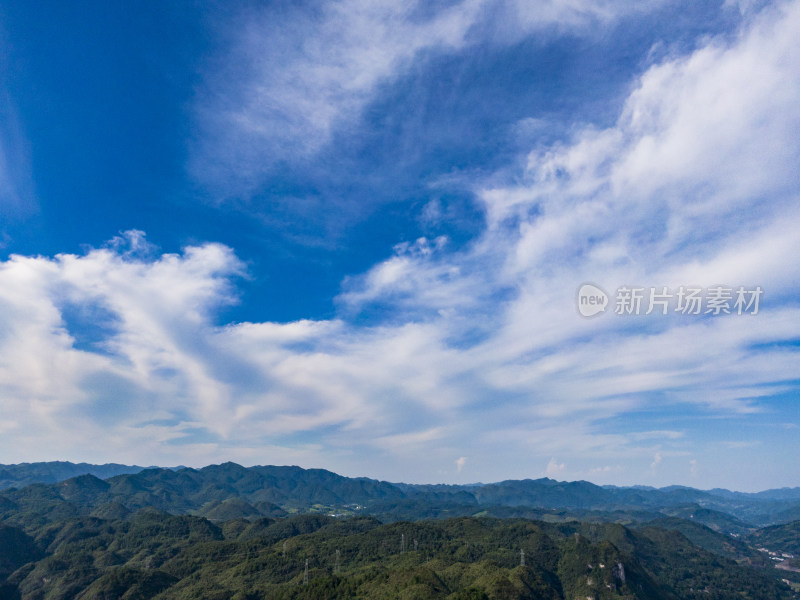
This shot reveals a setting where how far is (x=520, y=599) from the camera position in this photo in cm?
19662

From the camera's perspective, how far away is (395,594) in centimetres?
19338

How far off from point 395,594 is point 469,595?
35045 mm

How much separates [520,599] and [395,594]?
178 feet

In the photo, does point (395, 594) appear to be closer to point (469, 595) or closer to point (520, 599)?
point (469, 595)

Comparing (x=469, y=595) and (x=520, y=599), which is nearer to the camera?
(x=469, y=595)

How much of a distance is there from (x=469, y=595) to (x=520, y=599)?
116ft

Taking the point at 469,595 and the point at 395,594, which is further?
the point at 395,594

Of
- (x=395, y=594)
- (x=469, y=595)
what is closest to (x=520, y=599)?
(x=469, y=595)

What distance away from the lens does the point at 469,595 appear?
176625 mm
